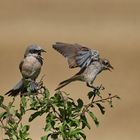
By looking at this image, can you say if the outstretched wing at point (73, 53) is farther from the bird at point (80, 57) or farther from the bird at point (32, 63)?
the bird at point (32, 63)

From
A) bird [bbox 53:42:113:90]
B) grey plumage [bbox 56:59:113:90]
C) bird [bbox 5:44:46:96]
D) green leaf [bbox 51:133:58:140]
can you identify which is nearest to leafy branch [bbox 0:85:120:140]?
green leaf [bbox 51:133:58:140]

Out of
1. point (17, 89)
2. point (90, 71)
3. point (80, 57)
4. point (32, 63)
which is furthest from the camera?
point (32, 63)

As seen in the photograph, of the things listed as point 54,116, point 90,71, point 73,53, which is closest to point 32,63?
point 90,71

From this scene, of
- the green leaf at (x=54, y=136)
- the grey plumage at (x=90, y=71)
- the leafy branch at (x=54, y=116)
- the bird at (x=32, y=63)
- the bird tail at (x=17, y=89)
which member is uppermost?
the bird at (x=32, y=63)

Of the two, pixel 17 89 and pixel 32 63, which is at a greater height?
pixel 32 63

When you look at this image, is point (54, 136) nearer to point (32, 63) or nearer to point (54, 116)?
point (54, 116)

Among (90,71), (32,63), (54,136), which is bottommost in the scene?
(54,136)

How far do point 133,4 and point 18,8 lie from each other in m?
1.10

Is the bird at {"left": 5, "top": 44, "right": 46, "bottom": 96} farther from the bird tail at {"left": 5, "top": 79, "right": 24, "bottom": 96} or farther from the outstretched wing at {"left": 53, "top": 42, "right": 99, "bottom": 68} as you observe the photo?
the outstretched wing at {"left": 53, "top": 42, "right": 99, "bottom": 68}

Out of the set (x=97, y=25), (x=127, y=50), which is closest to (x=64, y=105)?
(x=127, y=50)

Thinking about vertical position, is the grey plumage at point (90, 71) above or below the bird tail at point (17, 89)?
below

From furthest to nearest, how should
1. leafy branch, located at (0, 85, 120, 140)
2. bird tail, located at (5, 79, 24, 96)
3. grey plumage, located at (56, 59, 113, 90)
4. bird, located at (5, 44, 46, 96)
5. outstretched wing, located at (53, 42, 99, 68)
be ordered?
1. bird, located at (5, 44, 46, 96)
2. grey plumage, located at (56, 59, 113, 90)
3. bird tail, located at (5, 79, 24, 96)
4. outstretched wing, located at (53, 42, 99, 68)
5. leafy branch, located at (0, 85, 120, 140)

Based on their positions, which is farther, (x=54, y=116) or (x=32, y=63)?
(x=32, y=63)

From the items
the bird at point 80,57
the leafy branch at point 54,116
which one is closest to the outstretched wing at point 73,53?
the bird at point 80,57
